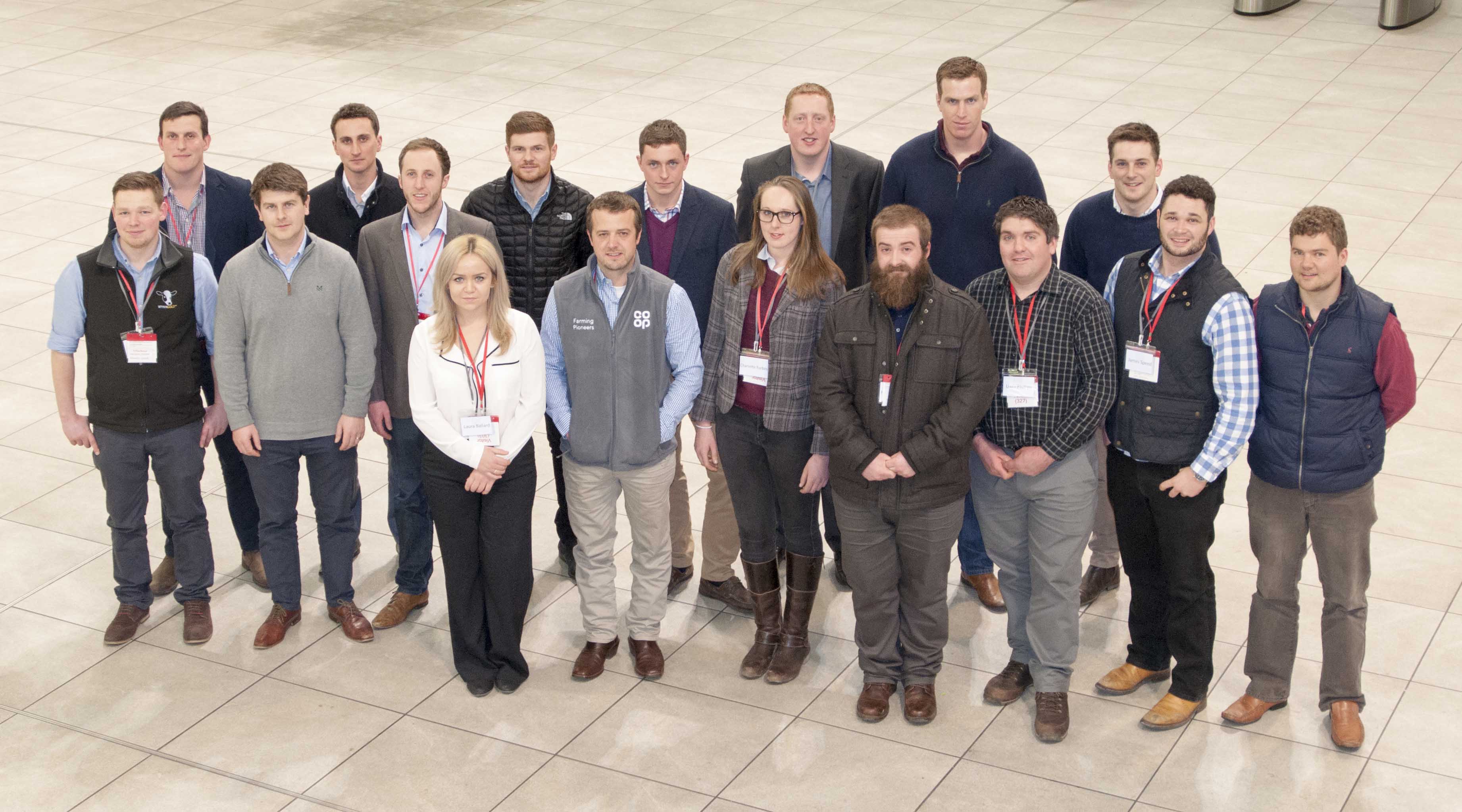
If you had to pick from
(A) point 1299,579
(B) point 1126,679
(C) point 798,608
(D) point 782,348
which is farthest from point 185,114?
(A) point 1299,579

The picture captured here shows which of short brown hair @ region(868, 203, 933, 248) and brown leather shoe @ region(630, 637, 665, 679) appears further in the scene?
brown leather shoe @ region(630, 637, 665, 679)

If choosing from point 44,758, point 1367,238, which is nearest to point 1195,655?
point 44,758

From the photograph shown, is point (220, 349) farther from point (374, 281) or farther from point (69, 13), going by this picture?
point (69, 13)

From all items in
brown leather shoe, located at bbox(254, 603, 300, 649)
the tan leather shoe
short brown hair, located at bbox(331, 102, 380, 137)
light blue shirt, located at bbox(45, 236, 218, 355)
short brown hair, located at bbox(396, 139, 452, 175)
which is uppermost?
short brown hair, located at bbox(331, 102, 380, 137)

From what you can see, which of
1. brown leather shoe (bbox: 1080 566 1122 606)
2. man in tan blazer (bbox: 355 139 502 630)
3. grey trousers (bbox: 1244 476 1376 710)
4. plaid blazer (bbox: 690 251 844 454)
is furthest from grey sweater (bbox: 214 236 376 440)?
grey trousers (bbox: 1244 476 1376 710)

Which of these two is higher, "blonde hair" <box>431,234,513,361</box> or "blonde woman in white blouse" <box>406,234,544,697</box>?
"blonde hair" <box>431,234,513,361</box>

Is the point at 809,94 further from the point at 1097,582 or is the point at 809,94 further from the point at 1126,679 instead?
the point at 1126,679

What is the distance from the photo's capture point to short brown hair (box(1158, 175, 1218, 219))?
4035 millimetres

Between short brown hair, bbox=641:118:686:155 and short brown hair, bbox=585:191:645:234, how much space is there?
396mm

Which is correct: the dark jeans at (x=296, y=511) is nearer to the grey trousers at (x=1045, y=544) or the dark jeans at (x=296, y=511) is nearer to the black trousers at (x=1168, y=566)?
the grey trousers at (x=1045, y=544)

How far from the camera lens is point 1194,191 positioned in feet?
13.3

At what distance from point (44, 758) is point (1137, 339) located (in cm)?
352

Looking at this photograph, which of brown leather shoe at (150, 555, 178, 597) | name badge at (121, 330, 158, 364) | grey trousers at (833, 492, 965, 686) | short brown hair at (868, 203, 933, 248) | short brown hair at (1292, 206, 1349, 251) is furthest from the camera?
brown leather shoe at (150, 555, 178, 597)

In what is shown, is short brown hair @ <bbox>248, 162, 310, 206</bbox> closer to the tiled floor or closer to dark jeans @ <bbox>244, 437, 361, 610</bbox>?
dark jeans @ <bbox>244, 437, 361, 610</bbox>
